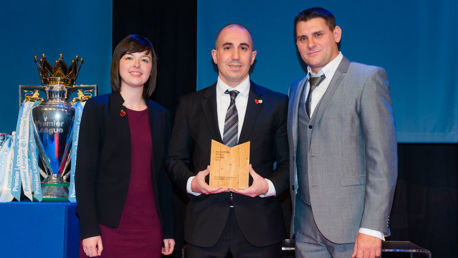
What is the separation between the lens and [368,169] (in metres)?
1.93

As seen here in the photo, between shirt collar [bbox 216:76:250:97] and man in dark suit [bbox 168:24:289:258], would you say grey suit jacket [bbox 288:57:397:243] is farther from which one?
shirt collar [bbox 216:76:250:97]

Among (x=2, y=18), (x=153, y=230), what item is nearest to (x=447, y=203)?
(x=153, y=230)

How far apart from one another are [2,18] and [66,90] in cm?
172

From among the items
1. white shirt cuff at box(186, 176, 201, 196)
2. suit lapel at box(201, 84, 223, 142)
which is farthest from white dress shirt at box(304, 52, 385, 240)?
white shirt cuff at box(186, 176, 201, 196)

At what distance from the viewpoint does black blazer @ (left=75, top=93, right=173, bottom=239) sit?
7.01 ft

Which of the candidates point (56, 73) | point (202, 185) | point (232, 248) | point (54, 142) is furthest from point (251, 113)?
point (56, 73)

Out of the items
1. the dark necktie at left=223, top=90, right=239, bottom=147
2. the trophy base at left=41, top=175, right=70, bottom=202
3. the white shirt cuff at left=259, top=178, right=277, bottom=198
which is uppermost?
the dark necktie at left=223, top=90, right=239, bottom=147

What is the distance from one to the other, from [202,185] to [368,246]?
828 mm

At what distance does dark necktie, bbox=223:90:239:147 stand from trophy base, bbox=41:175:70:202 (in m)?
1.21

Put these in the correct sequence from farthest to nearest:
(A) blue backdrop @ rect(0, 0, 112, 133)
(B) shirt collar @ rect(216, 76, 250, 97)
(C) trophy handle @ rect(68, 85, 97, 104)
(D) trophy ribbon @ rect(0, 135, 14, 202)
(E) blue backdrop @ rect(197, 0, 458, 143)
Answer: (A) blue backdrop @ rect(0, 0, 112, 133)
(E) blue backdrop @ rect(197, 0, 458, 143)
(C) trophy handle @ rect(68, 85, 97, 104)
(D) trophy ribbon @ rect(0, 135, 14, 202)
(B) shirt collar @ rect(216, 76, 250, 97)

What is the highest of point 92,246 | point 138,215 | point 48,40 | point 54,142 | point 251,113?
point 48,40

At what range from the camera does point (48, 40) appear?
12.7ft

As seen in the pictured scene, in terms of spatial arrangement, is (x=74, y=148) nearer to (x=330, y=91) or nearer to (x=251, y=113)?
(x=251, y=113)

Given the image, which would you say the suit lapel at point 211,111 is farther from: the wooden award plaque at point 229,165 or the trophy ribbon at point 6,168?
the trophy ribbon at point 6,168
